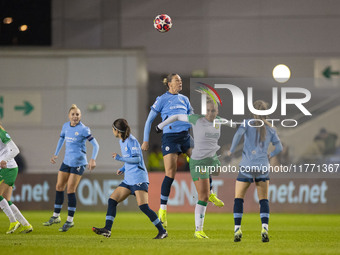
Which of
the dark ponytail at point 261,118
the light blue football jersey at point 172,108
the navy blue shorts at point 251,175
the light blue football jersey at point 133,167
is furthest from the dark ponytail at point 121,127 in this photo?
the dark ponytail at point 261,118

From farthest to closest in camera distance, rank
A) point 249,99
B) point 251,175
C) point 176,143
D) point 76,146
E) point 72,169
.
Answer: point 249,99 < point 76,146 < point 72,169 < point 176,143 < point 251,175

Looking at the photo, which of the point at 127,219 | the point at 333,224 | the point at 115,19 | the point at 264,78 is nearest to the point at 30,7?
the point at 115,19

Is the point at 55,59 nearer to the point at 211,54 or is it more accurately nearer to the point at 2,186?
the point at 211,54

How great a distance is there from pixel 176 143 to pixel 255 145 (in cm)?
221

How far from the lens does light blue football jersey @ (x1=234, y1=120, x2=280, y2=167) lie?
39.4 ft

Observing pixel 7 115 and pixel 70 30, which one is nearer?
pixel 7 115

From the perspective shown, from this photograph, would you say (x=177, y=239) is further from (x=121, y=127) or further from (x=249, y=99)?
(x=249, y=99)

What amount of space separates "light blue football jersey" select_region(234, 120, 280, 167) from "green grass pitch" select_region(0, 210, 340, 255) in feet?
4.14

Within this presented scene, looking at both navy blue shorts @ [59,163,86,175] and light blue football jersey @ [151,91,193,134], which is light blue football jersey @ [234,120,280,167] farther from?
navy blue shorts @ [59,163,86,175]

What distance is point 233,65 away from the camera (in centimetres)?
3188

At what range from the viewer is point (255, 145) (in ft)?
39.6

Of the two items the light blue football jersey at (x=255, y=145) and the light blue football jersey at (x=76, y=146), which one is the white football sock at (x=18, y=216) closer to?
the light blue football jersey at (x=76, y=146)

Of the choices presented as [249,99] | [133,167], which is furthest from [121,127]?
[249,99]

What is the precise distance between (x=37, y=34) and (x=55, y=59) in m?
6.03
